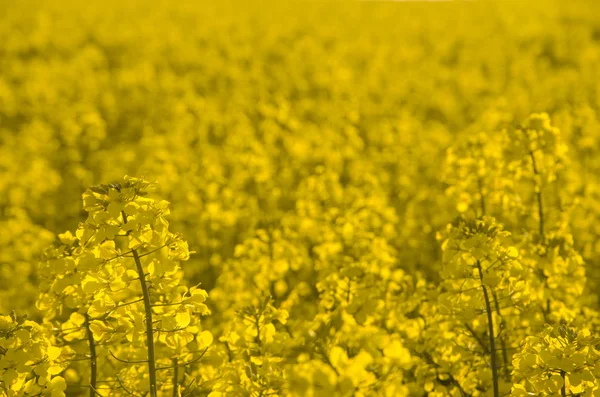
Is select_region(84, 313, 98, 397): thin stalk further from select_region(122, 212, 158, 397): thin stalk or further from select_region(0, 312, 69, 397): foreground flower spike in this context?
select_region(122, 212, 158, 397): thin stalk

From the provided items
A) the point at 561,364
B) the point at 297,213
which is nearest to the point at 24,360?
the point at 561,364

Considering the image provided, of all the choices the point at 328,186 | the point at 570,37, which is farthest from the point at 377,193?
the point at 570,37

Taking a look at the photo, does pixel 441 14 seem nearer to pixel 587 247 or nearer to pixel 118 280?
pixel 587 247

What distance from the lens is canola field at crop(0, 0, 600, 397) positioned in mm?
3303

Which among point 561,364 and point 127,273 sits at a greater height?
point 127,273

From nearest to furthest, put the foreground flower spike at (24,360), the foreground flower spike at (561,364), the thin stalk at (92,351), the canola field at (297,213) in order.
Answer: the foreground flower spike at (561,364), the foreground flower spike at (24,360), the canola field at (297,213), the thin stalk at (92,351)

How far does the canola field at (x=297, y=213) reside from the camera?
3303 millimetres

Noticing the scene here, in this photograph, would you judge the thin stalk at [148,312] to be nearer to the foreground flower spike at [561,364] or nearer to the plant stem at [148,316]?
the plant stem at [148,316]

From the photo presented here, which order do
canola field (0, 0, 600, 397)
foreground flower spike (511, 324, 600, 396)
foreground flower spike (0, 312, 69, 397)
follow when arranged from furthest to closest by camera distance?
canola field (0, 0, 600, 397)
foreground flower spike (0, 312, 69, 397)
foreground flower spike (511, 324, 600, 396)

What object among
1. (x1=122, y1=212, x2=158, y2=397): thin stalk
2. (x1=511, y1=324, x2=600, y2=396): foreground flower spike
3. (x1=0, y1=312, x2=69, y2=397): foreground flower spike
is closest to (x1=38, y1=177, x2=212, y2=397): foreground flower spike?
(x1=122, y1=212, x2=158, y2=397): thin stalk

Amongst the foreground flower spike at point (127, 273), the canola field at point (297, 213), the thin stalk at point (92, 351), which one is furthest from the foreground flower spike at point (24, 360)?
the thin stalk at point (92, 351)

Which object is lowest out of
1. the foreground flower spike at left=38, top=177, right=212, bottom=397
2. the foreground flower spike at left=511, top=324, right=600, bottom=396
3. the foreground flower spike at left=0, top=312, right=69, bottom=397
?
the foreground flower spike at left=511, top=324, right=600, bottom=396

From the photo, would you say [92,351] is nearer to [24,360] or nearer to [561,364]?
[24,360]

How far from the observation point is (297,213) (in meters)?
8.34
